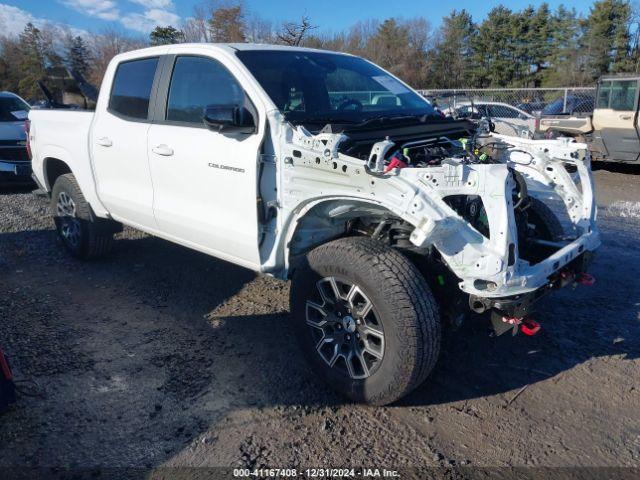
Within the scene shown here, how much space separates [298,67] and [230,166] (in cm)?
104

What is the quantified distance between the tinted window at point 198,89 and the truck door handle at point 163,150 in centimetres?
24

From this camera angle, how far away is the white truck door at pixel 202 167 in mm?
3482

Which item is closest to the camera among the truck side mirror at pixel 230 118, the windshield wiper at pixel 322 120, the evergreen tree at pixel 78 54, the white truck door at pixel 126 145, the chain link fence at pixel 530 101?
the truck side mirror at pixel 230 118

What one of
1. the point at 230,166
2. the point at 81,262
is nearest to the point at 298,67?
the point at 230,166

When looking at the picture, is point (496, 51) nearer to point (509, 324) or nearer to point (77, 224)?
point (77, 224)

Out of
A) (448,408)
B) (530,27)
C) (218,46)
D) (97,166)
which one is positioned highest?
(530,27)

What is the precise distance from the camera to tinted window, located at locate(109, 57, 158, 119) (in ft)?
14.3

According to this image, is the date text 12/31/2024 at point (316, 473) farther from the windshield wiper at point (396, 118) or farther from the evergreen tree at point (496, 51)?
the evergreen tree at point (496, 51)

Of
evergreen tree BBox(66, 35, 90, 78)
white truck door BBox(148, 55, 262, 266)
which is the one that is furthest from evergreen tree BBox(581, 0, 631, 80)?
white truck door BBox(148, 55, 262, 266)

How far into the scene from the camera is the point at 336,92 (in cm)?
405

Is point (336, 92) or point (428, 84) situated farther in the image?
point (428, 84)

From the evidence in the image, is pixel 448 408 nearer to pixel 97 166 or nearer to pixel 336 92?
pixel 336 92

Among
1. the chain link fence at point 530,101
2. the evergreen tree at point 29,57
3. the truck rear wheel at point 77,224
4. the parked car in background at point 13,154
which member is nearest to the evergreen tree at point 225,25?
the chain link fence at point 530,101

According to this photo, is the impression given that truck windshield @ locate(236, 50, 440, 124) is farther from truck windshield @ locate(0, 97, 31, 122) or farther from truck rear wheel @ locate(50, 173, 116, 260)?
truck windshield @ locate(0, 97, 31, 122)
